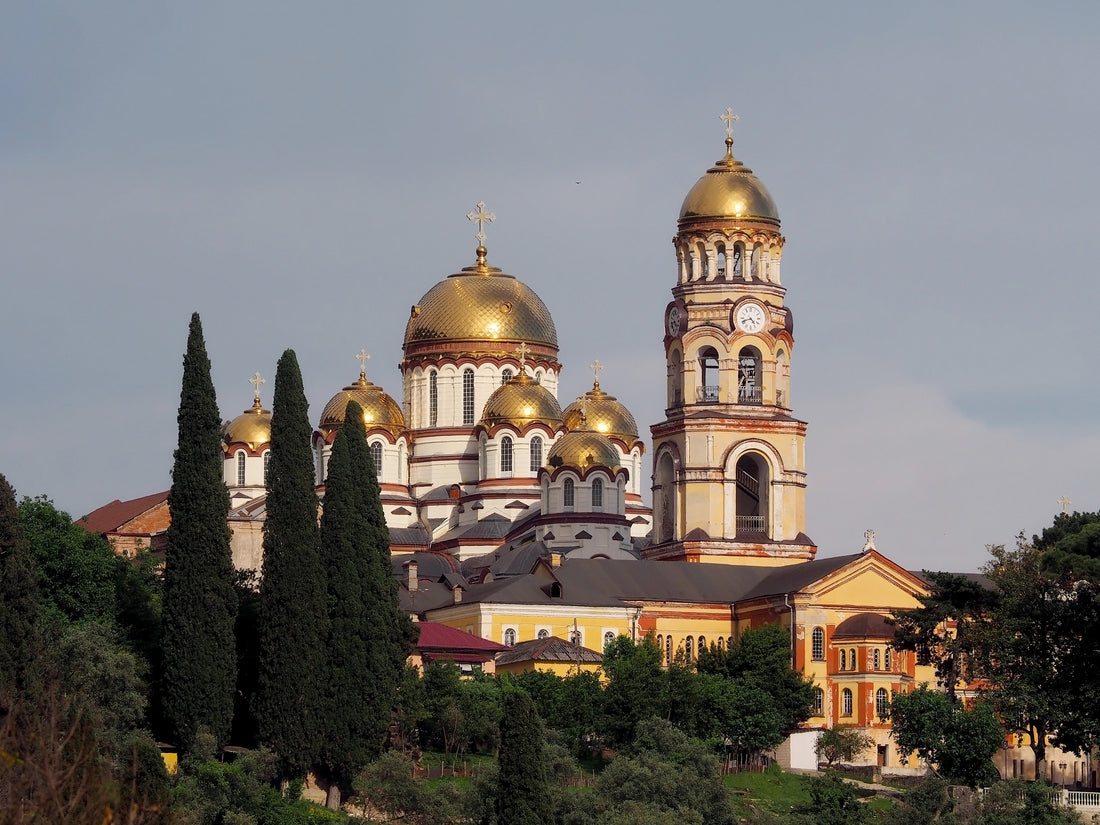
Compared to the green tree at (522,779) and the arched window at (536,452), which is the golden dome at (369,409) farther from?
the green tree at (522,779)

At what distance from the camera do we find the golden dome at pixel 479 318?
9856cm

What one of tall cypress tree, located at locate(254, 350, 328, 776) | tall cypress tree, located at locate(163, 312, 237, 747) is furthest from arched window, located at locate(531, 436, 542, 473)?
tall cypress tree, located at locate(163, 312, 237, 747)

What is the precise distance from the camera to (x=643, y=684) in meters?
69.3

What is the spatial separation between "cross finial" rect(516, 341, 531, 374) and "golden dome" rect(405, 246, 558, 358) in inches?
8.3

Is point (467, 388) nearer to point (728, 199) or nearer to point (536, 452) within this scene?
point (536, 452)

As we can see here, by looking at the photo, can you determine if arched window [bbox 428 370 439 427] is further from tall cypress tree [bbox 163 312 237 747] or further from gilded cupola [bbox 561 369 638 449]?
tall cypress tree [bbox 163 312 237 747]

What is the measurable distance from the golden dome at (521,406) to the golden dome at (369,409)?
3.72m

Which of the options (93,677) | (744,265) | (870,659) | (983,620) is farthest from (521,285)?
(93,677)

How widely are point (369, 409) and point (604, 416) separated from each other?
334 inches

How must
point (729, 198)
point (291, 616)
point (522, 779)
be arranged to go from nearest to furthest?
point (522, 779) < point (291, 616) < point (729, 198)

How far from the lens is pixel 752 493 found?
8856cm

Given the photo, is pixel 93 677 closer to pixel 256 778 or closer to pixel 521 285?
pixel 256 778

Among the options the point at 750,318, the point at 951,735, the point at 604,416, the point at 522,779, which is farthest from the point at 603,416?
the point at 522,779

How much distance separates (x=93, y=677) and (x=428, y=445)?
41.5m
